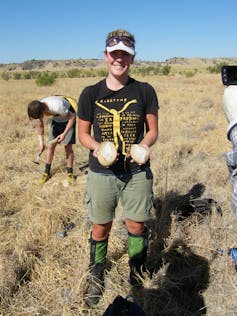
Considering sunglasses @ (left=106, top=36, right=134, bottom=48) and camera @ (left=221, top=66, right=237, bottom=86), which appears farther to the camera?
sunglasses @ (left=106, top=36, right=134, bottom=48)

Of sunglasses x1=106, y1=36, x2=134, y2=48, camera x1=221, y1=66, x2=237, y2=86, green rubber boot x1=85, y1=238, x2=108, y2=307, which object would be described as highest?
sunglasses x1=106, y1=36, x2=134, y2=48

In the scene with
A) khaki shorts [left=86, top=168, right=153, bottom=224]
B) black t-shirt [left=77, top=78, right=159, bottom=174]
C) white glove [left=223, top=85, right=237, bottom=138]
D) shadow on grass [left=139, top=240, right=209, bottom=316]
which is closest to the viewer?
white glove [left=223, top=85, right=237, bottom=138]

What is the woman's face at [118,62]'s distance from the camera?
243 centimetres

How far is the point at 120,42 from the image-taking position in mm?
2379

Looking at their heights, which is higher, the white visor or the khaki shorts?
the white visor

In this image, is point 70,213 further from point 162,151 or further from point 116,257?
point 162,151

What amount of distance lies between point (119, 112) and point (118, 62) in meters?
0.33

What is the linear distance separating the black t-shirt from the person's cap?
0.23m

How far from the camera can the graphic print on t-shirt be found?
2.48m

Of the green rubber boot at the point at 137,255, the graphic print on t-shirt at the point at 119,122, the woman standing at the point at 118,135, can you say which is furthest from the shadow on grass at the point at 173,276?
the graphic print on t-shirt at the point at 119,122

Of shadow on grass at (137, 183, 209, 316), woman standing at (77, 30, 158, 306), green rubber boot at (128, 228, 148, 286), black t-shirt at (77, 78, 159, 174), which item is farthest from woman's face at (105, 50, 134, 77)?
shadow on grass at (137, 183, 209, 316)

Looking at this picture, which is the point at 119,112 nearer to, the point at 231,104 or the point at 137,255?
the point at 231,104

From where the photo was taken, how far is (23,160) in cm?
650

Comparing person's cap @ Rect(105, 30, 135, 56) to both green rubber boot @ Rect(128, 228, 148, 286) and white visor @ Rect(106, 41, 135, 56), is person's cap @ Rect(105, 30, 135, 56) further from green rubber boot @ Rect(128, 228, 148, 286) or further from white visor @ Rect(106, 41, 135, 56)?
green rubber boot @ Rect(128, 228, 148, 286)
